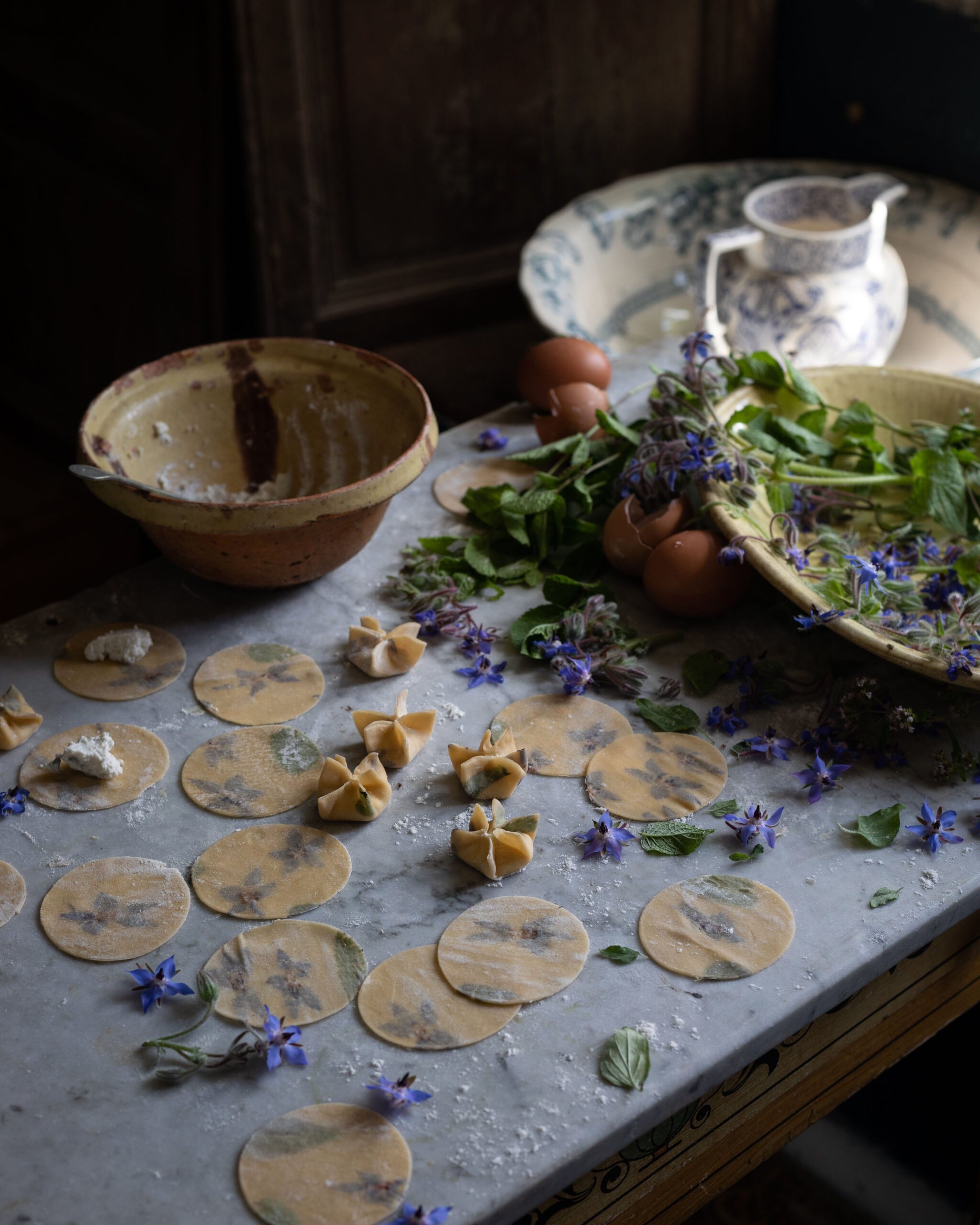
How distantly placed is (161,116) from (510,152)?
2.04 ft

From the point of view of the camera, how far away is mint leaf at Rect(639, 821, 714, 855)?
88 centimetres

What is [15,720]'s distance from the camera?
99 centimetres

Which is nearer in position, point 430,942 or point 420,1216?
point 420,1216

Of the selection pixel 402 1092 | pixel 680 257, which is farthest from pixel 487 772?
pixel 680 257

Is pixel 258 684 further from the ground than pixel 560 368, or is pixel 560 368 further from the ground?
pixel 560 368

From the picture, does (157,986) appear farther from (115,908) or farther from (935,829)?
(935,829)

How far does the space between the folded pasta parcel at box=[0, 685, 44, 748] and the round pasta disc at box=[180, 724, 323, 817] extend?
16 cm

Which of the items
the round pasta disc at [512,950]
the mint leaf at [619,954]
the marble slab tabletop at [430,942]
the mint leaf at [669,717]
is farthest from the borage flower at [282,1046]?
the mint leaf at [669,717]

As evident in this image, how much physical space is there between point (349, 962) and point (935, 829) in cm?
48

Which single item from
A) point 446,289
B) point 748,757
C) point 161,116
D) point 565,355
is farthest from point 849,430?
point 161,116

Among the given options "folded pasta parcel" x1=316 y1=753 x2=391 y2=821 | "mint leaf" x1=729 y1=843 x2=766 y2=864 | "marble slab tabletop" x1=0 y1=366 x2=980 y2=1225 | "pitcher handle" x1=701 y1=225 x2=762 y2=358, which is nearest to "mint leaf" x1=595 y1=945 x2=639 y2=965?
"marble slab tabletop" x1=0 y1=366 x2=980 y2=1225

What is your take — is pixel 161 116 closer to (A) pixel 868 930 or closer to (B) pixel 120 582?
(B) pixel 120 582

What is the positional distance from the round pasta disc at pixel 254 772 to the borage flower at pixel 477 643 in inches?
7.5

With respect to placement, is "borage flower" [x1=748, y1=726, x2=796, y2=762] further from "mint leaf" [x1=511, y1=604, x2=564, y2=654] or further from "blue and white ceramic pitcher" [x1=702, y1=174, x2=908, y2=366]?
"blue and white ceramic pitcher" [x1=702, y1=174, x2=908, y2=366]
